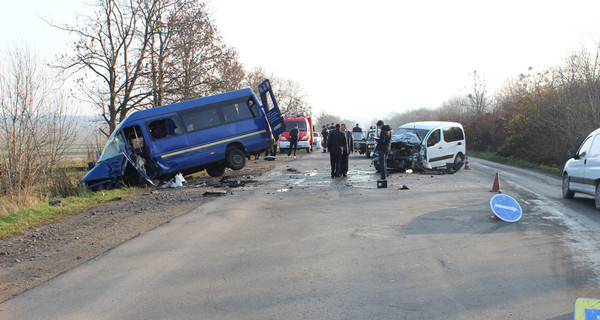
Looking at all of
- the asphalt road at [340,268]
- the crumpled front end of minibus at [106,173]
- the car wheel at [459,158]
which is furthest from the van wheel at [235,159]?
the car wheel at [459,158]

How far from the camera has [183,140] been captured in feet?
54.9

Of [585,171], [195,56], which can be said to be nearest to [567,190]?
[585,171]

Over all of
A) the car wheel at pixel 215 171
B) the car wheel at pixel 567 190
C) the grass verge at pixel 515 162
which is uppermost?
the car wheel at pixel 215 171

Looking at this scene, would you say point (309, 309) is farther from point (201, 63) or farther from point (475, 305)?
point (201, 63)

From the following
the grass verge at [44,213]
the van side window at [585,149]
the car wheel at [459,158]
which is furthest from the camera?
the car wheel at [459,158]

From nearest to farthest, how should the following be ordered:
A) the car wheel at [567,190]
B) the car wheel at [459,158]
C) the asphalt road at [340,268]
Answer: the asphalt road at [340,268], the car wheel at [567,190], the car wheel at [459,158]

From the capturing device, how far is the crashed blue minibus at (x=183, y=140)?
15.5 m

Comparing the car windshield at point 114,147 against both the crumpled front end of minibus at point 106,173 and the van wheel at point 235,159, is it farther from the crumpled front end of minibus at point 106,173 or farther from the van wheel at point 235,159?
the van wheel at point 235,159

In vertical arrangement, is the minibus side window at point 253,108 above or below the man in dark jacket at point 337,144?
above

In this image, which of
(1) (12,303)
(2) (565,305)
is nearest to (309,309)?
(2) (565,305)

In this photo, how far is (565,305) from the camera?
4305 mm

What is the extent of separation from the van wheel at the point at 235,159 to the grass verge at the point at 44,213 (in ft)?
15.6

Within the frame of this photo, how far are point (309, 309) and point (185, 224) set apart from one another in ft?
15.5

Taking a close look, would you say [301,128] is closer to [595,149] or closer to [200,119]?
[200,119]
